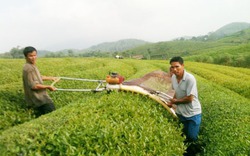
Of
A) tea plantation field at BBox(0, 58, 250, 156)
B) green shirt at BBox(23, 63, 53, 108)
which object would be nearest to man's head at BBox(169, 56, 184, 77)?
tea plantation field at BBox(0, 58, 250, 156)

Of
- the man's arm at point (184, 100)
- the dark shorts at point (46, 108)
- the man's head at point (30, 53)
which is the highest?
the man's head at point (30, 53)

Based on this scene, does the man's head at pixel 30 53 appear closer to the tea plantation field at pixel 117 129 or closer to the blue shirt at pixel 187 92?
the tea plantation field at pixel 117 129

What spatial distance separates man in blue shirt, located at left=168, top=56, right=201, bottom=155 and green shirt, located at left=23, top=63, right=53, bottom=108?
3812mm

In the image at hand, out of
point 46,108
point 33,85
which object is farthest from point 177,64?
point 46,108

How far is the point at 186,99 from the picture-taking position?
22.7 feet

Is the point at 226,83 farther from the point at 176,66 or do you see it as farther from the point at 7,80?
the point at 7,80

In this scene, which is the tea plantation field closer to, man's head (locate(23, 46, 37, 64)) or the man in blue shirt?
the man in blue shirt

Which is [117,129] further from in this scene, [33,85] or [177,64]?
[33,85]

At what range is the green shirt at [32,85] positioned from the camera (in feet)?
24.3

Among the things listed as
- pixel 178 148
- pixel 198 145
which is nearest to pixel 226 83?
pixel 198 145

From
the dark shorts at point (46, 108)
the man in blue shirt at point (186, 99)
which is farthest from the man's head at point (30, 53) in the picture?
the man in blue shirt at point (186, 99)

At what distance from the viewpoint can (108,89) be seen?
7887 millimetres

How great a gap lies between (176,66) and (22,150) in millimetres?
4344

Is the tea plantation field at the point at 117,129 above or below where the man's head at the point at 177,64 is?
below
